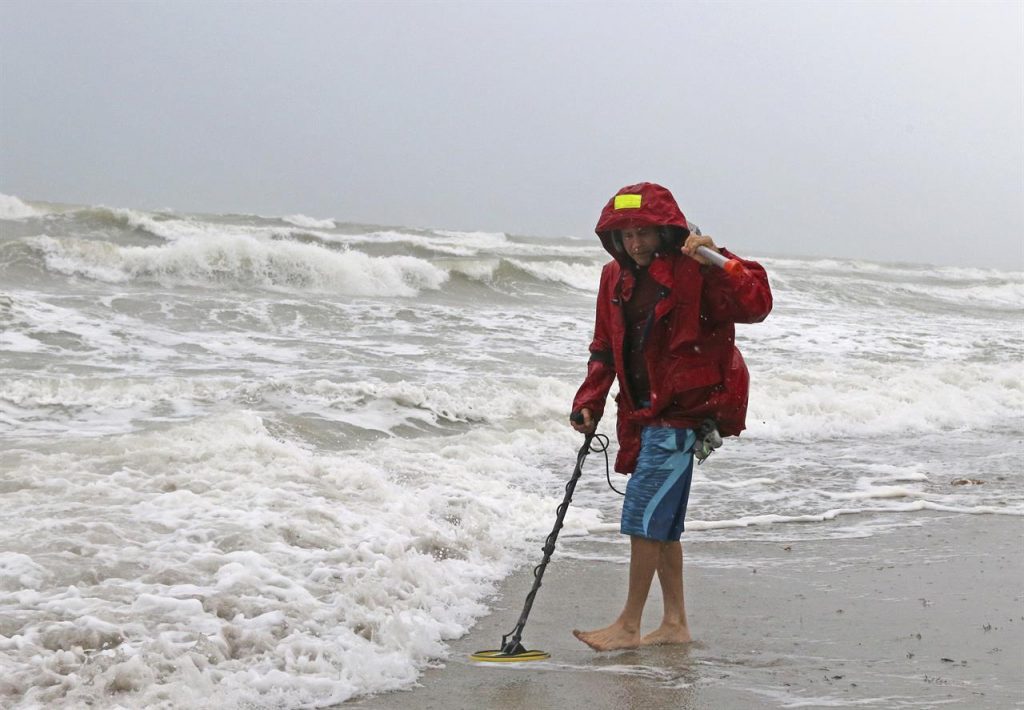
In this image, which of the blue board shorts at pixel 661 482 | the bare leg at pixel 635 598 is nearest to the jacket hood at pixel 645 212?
the blue board shorts at pixel 661 482

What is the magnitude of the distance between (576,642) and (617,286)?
1477 millimetres

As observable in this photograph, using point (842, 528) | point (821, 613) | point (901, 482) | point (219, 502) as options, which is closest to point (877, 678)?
point (821, 613)

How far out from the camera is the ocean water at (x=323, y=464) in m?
3.79

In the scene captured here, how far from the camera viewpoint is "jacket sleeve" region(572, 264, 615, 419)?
13.7ft

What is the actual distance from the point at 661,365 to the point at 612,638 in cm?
113

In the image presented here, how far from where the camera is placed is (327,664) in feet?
12.1

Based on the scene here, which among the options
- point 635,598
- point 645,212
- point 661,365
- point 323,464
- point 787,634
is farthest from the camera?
point 323,464

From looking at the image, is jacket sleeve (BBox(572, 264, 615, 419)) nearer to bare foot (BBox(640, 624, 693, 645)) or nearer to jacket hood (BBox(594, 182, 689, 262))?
jacket hood (BBox(594, 182, 689, 262))

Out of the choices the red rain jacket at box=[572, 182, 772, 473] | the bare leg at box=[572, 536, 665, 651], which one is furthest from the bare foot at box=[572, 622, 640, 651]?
the red rain jacket at box=[572, 182, 772, 473]

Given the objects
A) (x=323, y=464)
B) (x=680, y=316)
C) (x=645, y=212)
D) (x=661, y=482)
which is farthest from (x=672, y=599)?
(x=323, y=464)

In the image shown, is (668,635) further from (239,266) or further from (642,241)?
(239,266)

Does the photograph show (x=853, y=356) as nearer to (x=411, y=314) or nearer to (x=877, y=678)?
(x=411, y=314)

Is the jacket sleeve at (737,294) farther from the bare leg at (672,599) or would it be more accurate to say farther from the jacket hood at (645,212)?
the bare leg at (672,599)

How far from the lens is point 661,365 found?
4000mm
